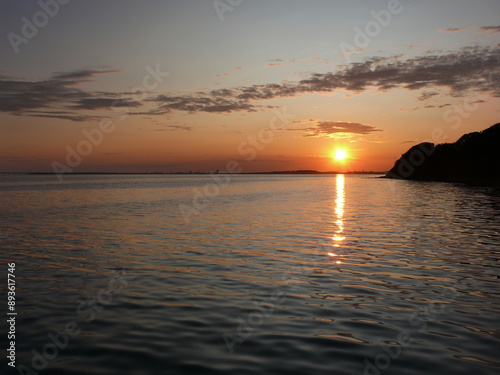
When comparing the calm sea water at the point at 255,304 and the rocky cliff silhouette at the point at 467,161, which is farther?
the rocky cliff silhouette at the point at 467,161

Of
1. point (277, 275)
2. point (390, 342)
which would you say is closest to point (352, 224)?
point (277, 275)

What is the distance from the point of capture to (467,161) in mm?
158375

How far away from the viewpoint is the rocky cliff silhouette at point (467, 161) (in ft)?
475

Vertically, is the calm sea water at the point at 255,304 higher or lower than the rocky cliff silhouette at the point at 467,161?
lower

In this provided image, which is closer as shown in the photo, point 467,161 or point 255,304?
point 255,304

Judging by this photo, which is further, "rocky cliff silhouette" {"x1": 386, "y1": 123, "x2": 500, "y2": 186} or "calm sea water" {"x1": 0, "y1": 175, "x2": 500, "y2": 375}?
"rocky cliff silhouette" {"x1": 386, "y1": 123, "x2": 500, "y2": 186}

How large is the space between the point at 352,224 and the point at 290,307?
22438 mm

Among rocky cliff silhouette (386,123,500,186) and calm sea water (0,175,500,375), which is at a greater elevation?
rocky cliff silhouette (386,123,500,186)

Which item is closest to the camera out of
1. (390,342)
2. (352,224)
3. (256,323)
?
(390,342)

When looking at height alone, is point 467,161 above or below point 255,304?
above

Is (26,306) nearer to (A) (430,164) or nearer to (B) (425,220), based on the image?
(B) (425,220)

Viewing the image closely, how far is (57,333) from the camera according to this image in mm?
10203

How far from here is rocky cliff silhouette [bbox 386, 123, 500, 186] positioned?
145 m

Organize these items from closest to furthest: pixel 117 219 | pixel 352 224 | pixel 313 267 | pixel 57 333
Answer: pixel 57 333 → pixel 313 267 → pixel 352 224 → pixel 117 219
